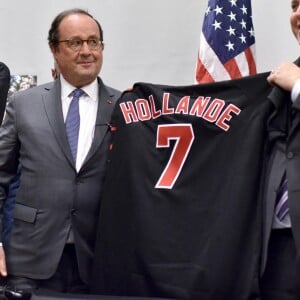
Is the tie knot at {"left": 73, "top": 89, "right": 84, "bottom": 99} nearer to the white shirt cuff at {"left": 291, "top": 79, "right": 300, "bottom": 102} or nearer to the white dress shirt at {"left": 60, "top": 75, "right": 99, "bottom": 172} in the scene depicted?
the white dress shirt at {"left": 60, "top": 75, "right": 99, "bottom": 172}

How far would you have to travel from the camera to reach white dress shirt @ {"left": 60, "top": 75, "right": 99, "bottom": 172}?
2338 mm

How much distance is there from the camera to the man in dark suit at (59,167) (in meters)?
2.29

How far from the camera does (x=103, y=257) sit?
2.30 metres

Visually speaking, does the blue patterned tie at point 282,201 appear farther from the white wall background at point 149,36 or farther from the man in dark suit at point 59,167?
the white wall background at point 149,36

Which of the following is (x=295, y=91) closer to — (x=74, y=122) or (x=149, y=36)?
(x=74, y=122)

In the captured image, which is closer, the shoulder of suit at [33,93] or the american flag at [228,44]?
the shoulder of suit at [33,93]

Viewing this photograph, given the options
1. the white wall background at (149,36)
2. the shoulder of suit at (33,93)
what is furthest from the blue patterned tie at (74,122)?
the white wall background at (149,36)

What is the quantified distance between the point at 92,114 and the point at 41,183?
0.30 metres

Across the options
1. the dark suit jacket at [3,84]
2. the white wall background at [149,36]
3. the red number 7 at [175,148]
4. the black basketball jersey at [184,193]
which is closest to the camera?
the black basketball jersey at [184,193]

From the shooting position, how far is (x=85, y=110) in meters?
2.40

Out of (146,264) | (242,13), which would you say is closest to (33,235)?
(146,264)

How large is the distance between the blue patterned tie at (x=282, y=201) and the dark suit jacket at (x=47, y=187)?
0.63 m

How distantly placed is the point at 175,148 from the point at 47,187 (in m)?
A: 0.44

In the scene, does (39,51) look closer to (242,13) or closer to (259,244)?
(242,13)
